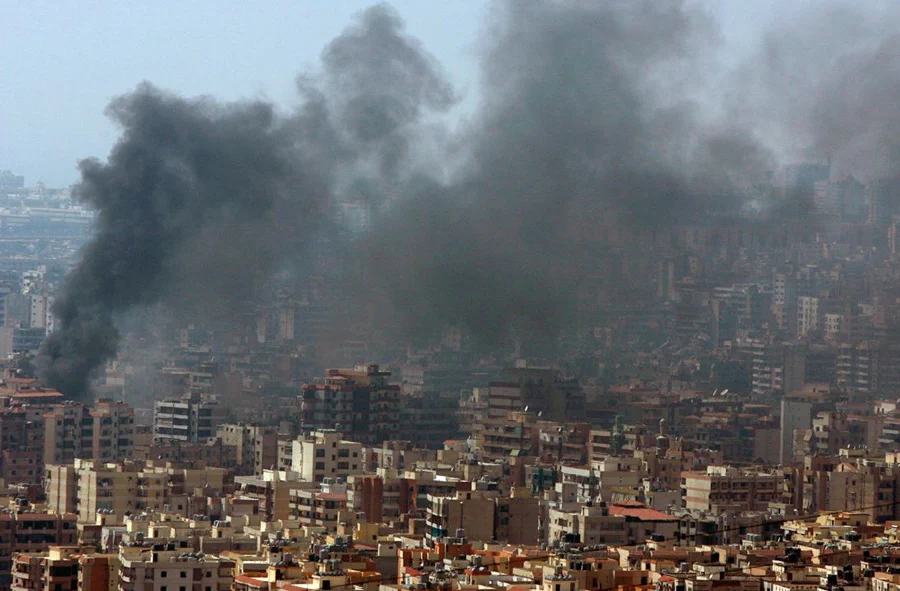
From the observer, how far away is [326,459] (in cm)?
3136

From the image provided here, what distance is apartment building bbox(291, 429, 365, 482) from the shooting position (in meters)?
31.1

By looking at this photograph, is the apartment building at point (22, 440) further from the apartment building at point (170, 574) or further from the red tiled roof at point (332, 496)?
the apartment building at point (170, 574)

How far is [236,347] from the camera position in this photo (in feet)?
170

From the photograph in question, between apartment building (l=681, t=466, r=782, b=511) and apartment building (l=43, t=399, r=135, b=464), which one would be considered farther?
apartment building (l=43, t=399, r=135, b=464)

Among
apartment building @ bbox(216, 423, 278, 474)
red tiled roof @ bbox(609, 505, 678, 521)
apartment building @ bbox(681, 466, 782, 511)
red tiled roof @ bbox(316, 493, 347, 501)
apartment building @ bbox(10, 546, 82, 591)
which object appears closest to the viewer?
apartment building @ bbox(10, 546, 82, 591)

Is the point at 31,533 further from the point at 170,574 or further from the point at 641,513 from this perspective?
the point at 641,513

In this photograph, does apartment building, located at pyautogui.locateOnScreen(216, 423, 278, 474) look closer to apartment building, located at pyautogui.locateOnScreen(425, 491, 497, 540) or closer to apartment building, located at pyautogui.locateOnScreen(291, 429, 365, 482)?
apartment building, located at pyautogui.locateOnScreen(291, 429, 365, 482)

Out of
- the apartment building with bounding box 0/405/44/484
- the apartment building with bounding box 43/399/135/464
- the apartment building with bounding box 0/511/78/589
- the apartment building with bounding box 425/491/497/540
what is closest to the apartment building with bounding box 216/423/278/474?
the apartment building with bounding box 43/399/135/464

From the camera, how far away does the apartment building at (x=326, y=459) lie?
3109 centimetres

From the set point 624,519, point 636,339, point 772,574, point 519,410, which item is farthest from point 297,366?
point 772,574

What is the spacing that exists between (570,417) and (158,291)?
634cm

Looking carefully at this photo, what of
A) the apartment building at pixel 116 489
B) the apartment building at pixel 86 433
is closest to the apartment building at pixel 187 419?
the apartment building at pixel 86 433

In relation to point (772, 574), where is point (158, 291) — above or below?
above

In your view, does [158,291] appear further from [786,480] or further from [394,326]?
[786,480]
